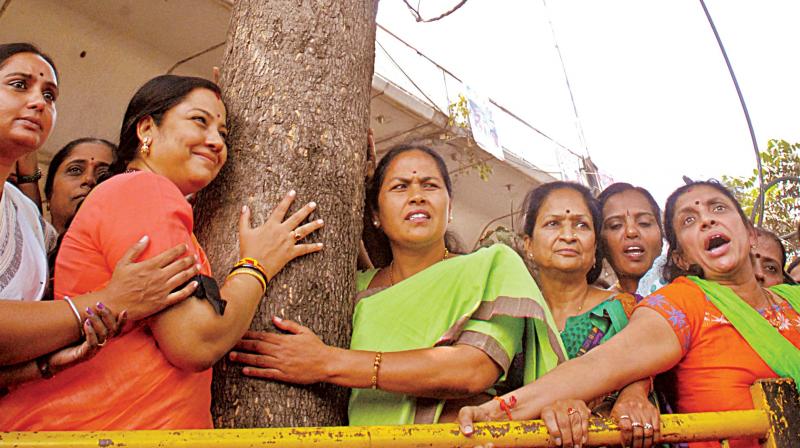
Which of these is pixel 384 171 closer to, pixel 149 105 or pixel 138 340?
pixel 149 105

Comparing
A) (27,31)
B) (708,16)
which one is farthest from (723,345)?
(27,31)

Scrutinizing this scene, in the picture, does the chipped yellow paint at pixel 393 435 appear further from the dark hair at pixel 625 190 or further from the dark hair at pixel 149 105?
the dark hair at pixel 625 190

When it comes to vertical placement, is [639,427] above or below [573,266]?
below

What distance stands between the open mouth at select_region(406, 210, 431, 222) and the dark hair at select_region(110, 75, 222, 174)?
84 centimetres

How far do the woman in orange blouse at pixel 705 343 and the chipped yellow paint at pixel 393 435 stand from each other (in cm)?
25

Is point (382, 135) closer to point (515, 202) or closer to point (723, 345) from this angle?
point (515, 202)

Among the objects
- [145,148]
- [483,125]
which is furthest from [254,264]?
[483,125]

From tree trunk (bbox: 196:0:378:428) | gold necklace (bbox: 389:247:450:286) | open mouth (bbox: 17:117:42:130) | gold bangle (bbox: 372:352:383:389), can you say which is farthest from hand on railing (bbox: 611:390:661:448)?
open mouth (bbox: 17:117:42:130)

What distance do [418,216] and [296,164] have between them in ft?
1.80

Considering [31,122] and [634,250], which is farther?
[634,250]

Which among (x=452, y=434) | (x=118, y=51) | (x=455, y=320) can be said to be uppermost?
(x=118, y=51)

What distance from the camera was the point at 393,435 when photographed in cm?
135

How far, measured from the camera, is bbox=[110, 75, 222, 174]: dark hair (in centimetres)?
193

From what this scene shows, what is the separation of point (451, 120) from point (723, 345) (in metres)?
5.86
